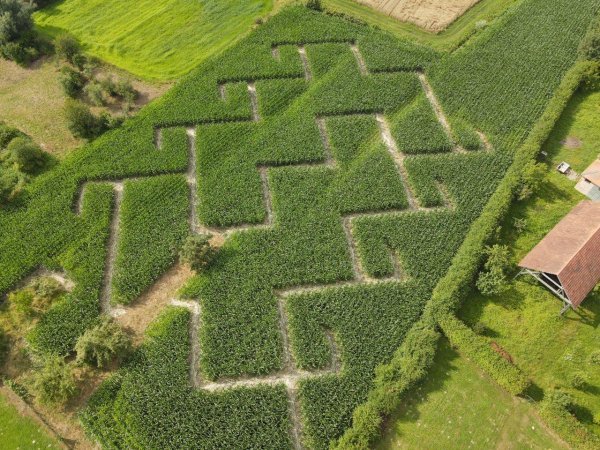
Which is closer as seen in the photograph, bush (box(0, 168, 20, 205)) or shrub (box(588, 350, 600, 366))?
shrub (box(588, 350, 600, 366))

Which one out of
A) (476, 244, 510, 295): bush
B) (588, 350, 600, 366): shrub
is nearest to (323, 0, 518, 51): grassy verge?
(476, 244, 510, 295): bush

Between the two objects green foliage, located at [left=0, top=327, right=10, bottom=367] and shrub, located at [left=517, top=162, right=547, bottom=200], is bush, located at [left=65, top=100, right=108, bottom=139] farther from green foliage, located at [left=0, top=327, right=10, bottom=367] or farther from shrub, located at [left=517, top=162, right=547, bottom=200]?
shrub, located at [left=517, top=162, right=547, bottom=200]

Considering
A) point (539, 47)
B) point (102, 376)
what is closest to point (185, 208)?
point (102, 376)

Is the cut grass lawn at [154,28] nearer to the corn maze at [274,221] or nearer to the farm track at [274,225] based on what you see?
the corn maze at [274,221]

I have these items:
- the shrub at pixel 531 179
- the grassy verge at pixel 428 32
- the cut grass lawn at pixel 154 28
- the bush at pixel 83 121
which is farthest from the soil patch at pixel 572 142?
the bush at pixel 83 121

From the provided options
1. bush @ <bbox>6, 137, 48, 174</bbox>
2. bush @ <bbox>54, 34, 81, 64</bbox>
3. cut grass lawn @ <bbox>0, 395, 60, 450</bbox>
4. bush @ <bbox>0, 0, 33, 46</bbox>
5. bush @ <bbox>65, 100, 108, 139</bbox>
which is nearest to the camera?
cut grass lawn @ <bbox>0, 395, 60, 450</bbox>

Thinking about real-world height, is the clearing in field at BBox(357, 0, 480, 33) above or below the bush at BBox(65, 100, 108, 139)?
above

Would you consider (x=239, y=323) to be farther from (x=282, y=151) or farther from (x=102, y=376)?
(x=282, y=151)
